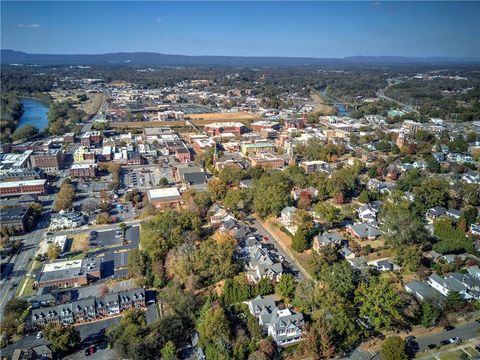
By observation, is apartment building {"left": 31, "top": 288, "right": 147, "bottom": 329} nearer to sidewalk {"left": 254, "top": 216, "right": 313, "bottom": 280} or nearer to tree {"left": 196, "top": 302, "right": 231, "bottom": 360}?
tree {"left": 196, "top": 302, "right": 231, "bottom": 360}

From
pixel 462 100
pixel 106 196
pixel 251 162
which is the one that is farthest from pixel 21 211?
pixel 462 100

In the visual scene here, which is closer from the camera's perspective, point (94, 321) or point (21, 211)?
point (94, 321)

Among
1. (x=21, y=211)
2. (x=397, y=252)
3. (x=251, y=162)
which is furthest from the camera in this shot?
(x=251, y=162)

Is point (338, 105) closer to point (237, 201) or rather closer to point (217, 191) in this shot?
point (217, 191)

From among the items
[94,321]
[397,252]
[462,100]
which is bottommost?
[94,321]

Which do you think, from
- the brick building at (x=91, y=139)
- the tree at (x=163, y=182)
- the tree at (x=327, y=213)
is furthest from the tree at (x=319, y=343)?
the brick building at (x=91, y=139)

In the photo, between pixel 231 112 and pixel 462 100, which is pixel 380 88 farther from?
pixel 231 112
